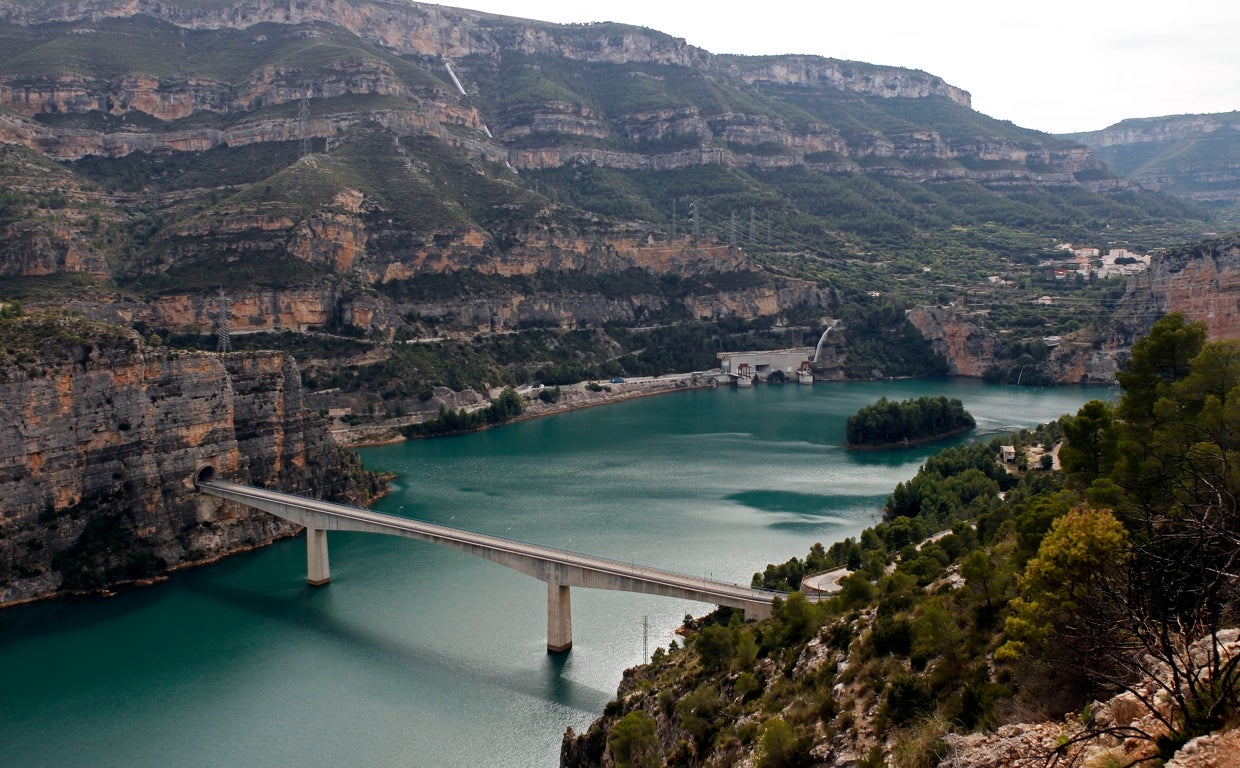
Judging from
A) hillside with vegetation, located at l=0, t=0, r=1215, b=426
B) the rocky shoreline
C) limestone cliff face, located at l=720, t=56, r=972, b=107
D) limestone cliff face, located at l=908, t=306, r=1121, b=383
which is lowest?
the rocky shoreline

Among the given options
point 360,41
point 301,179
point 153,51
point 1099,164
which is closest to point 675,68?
A: point 360,41

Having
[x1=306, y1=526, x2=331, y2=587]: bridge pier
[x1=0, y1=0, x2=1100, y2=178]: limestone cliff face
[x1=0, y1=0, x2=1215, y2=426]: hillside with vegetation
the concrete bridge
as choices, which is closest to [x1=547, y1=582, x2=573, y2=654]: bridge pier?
the concrete bridge

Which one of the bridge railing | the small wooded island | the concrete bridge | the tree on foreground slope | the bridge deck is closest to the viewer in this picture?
the tree on foreground slope

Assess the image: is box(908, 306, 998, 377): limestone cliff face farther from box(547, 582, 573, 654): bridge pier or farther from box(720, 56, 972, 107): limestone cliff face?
box(720, 56, 972, 107): limestone cliff face

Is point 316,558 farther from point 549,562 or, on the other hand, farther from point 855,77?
point 855,77

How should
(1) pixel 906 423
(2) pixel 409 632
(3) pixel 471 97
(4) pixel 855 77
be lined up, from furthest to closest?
(4) pixel 855 77, (3) pixel 471 97, (1) pixel 906 423, (2) pixel 409 632

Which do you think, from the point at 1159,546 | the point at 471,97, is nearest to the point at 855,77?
the point at 471,97
